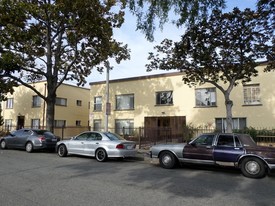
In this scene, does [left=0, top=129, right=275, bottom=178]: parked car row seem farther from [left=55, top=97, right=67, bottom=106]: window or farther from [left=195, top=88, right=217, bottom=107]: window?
[left=55, top=97, right=67, bottom=106]: window

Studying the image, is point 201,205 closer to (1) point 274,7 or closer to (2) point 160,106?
(1) point 274,7

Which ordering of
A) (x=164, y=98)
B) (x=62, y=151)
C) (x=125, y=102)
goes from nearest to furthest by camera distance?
(x=62, y=151), (x=164, y=98), (x=125, y=102)

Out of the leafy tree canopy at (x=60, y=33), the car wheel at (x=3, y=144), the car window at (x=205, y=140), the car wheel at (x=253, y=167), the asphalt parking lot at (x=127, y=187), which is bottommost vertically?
the asphalt parking lot at (x=127, y=187)

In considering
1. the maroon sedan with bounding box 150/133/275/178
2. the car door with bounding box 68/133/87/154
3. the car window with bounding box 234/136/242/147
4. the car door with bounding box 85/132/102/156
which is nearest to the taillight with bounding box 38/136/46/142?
the car door with bounding box 68/133/87/154

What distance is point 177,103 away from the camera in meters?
23.6

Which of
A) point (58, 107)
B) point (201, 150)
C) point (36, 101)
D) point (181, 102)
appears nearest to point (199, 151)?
point (201, 150)

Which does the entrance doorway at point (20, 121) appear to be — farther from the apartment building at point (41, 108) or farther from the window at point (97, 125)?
the window at point (97, 125)

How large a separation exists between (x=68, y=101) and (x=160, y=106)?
13.0m

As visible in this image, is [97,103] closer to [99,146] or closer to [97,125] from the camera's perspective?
[97,125]

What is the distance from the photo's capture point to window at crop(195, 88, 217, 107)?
22.1 meters

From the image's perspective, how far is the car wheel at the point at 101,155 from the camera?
1218 centimetres

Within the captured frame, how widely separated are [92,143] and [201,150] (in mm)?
5183

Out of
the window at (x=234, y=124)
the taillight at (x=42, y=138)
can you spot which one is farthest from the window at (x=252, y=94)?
the taillight at (x=42, y=138)

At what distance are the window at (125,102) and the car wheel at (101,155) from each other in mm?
13755
